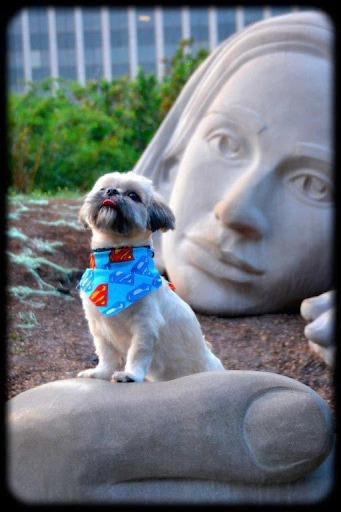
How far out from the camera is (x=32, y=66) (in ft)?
37.2

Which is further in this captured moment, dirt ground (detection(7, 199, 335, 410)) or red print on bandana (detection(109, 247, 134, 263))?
dirt ground (detection(7, 199, 335, 410))

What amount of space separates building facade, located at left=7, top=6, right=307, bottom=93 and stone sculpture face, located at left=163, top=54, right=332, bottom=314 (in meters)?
1.63

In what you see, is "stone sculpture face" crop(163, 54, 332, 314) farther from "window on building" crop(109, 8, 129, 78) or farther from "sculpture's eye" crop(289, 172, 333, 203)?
"window on building" crop(109, 8, 129, 78)

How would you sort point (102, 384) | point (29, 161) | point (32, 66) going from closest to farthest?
1. point (102, 384)
2. point (29, 161)
3. point (32, 66)

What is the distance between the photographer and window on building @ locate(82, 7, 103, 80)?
9.51 metres

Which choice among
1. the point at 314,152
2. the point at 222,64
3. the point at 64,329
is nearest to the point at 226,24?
the point at 222,64

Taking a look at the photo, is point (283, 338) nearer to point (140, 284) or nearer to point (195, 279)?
point (195, 279)

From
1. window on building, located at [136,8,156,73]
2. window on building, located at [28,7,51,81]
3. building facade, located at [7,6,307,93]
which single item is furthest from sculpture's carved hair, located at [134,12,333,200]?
window on building, located at [136,8,156,73]

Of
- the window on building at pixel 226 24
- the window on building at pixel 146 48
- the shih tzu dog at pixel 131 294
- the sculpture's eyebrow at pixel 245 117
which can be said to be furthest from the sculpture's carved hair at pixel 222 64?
the shih tzu dog at pixel 131 294

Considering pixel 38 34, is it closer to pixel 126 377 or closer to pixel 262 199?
pixel 262 199

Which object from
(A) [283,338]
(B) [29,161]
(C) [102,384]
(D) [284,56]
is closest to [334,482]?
(C) [102,384]

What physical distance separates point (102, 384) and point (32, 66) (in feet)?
29.7

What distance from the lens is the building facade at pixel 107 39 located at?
7.91 meters

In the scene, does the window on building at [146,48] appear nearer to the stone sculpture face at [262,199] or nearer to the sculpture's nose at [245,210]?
the stone sculpture face at [262,199]
